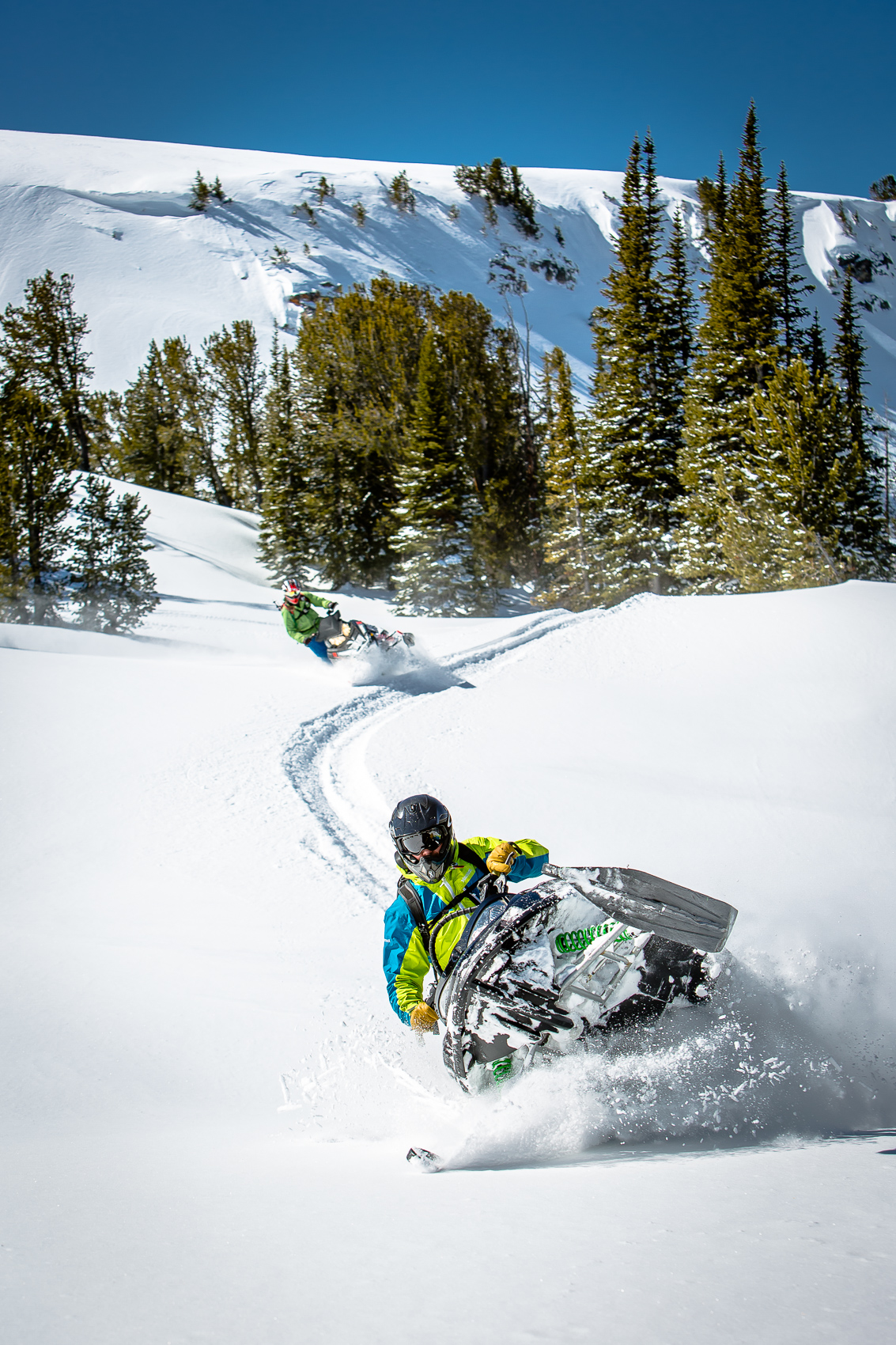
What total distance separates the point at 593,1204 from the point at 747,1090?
4.75ft

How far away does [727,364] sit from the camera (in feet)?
95.2

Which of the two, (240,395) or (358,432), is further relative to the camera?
(240,395)

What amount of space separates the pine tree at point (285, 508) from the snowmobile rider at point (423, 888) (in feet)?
101

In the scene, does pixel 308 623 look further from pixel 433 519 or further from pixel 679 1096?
pixel 433 519

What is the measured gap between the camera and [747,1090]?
3.63 m

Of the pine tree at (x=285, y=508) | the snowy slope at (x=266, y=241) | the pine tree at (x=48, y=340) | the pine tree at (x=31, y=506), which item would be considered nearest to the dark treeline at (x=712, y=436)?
the pine tree at (x=285, y=508)

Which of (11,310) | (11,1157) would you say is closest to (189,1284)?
(11,1157)

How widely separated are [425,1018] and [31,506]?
2248cm

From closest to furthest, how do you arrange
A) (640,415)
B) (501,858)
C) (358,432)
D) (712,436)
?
(501,858)
(712,436)
(640,415)
(358,432)

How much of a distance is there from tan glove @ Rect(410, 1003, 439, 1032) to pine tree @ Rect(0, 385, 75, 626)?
866 inches

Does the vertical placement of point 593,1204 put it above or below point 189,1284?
below

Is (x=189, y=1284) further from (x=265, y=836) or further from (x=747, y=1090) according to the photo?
(x=265, y=836)

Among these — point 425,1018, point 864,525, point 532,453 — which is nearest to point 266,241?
point 532,453

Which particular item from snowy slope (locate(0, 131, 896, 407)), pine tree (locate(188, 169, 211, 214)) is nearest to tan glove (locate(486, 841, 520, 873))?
snowy slope (locate(0, 131, 896, 407))
